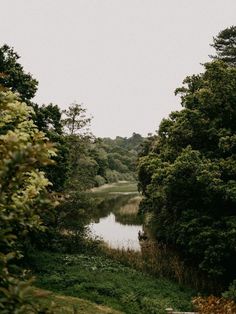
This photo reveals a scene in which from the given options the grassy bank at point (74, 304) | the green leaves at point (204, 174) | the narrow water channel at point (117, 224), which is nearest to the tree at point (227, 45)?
the narrow water channel at point (117, 224)

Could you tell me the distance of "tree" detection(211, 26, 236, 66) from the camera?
51.7m

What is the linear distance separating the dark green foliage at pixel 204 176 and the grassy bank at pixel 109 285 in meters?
1.95

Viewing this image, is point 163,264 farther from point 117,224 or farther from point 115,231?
point 117,224

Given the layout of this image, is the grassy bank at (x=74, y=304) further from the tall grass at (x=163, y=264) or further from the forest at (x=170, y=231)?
the tall grass at (x=163, y=264)

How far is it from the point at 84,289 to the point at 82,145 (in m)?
26.8

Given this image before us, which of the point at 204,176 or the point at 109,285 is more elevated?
the point at 204,176

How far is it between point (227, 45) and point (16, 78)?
3686 cm

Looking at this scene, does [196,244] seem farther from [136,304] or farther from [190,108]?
[190,108]

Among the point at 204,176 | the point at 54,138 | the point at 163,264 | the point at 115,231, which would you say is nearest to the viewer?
the point at 204,176

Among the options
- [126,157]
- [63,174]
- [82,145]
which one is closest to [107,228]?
[82,145]

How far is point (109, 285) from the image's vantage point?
59.1 feet

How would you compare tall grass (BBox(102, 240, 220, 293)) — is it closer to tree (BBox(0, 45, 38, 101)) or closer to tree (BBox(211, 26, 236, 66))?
tree (BBox(0, 45, 38, 101))

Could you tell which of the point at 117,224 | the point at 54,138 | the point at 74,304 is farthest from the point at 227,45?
the point at 74,304

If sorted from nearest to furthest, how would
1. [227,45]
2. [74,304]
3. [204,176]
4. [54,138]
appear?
[74,304], [204,176], [54,138], [227,45]
